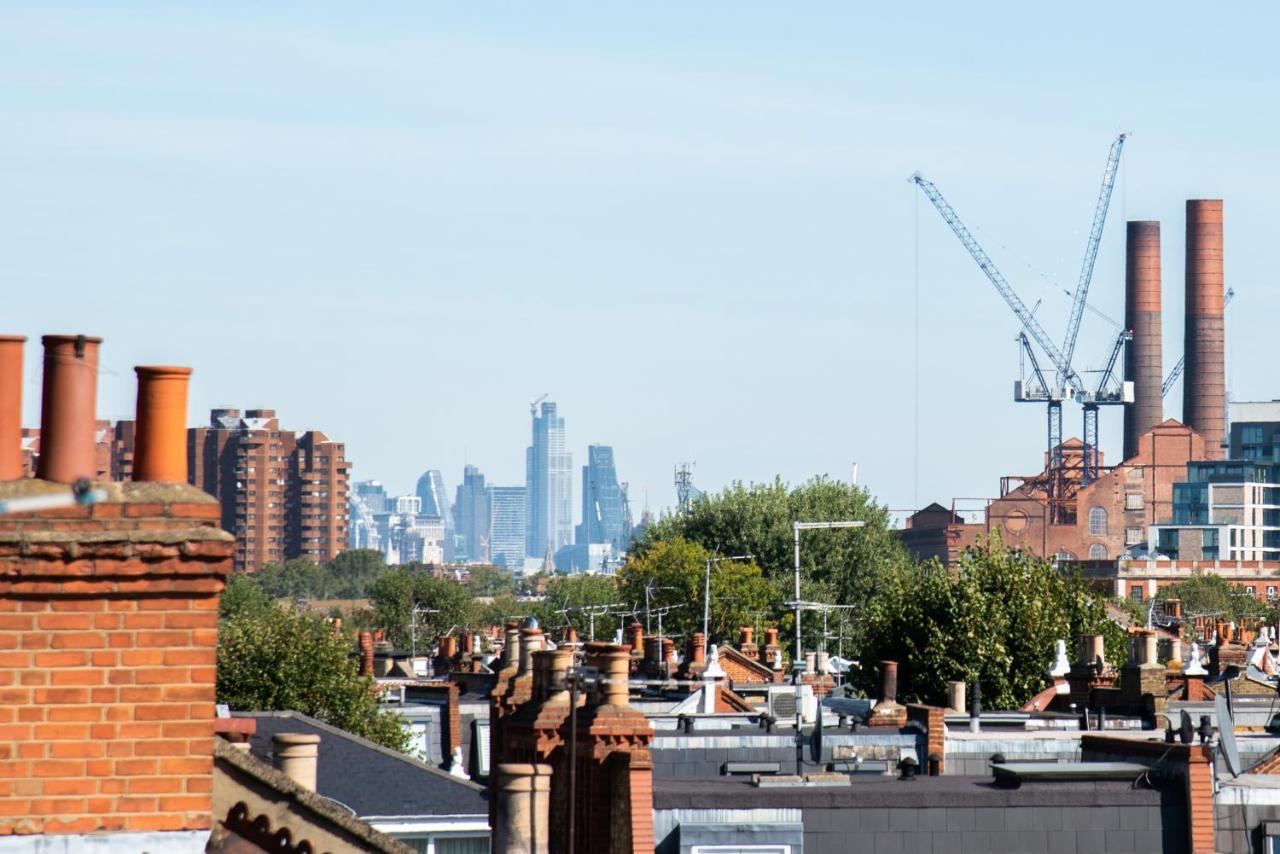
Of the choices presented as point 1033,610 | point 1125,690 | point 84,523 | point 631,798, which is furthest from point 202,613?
point 1033,610

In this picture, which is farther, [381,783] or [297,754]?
[381,783]

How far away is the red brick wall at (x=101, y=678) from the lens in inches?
385

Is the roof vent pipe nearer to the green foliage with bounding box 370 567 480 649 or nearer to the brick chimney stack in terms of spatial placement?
the brick chimney stack

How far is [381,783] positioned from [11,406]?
21839 millimetres

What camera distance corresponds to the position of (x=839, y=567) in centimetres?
14025

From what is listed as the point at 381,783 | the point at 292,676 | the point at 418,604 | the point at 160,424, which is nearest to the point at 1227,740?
the point at 381,783

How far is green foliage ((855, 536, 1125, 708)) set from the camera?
77.7 metres

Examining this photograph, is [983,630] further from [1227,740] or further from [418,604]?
[418,604]

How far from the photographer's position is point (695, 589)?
13662 cm

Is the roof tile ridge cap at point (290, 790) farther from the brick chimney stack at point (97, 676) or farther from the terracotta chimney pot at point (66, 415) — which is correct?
the terracotta chimney pot at point (66, 415)

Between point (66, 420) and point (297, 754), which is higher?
point (66, 420)

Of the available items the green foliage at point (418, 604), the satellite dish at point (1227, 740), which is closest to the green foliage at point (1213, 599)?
the green foliage at point (418, 604)

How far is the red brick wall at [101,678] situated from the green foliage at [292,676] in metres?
45.1

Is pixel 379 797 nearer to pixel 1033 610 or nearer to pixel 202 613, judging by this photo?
pixel 202 613
